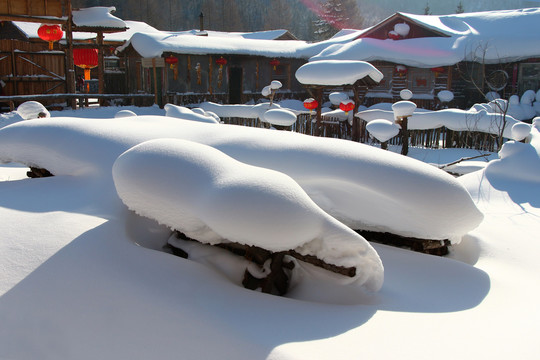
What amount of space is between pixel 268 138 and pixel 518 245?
260 cm

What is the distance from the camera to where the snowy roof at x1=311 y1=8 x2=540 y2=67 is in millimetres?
20078

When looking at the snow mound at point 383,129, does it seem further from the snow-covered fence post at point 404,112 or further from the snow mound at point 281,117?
the snow-covered fence post at point 404,112

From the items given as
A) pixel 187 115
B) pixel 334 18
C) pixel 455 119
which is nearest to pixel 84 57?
pixel 187 115

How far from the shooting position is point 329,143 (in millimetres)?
4270

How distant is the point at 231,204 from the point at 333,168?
1.45 meters

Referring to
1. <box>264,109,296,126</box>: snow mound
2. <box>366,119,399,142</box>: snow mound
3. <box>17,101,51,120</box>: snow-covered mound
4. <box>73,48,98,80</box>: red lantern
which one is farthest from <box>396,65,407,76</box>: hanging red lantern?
<box>17,101,51,120</box>: snow-covered mound

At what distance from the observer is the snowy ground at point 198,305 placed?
2416mm

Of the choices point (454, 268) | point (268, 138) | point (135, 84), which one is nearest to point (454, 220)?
point (454, 268)

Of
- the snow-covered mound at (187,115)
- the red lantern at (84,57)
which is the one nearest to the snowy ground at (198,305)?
the snow-covered mound at (187,115)

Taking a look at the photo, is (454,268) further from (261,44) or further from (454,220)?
(261,44)

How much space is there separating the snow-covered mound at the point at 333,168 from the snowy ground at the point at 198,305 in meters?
0.36

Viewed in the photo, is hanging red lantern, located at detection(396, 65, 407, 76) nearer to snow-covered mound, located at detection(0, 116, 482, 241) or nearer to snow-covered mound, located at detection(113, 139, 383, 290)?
snow-covered mound, located at detection(0, 116, 482, 241)

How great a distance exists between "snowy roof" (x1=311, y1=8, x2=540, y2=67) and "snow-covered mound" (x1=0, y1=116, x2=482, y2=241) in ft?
58.9

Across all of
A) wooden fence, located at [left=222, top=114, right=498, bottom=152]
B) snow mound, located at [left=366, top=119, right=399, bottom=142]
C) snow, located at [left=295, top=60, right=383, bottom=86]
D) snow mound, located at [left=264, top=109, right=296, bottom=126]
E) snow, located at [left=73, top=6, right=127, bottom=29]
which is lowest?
wooden fence, located at [left=222, top=114, right=498, bottom=152]
